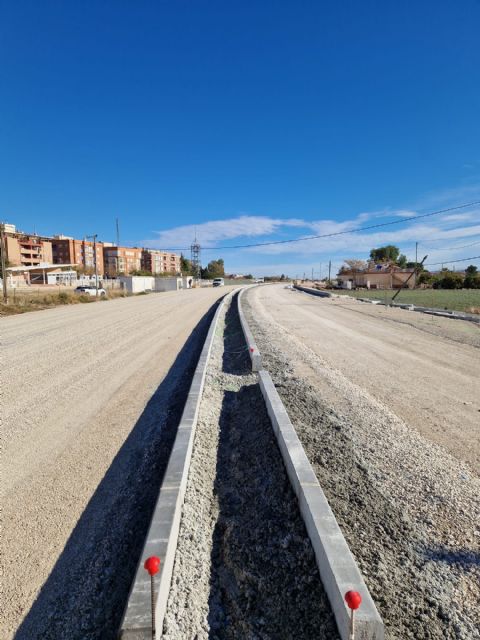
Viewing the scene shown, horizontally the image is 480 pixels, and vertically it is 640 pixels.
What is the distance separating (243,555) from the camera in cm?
250

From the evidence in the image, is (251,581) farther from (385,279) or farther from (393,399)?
(385,279)

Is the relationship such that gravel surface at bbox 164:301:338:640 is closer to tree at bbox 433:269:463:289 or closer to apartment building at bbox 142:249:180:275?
tree at bbox 433:269:463:289

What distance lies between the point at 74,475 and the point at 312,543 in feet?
8.33

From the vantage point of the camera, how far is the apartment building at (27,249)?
309ft

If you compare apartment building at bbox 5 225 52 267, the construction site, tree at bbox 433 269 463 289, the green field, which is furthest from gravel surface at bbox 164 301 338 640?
apartment building at bbox 5 225 52 267

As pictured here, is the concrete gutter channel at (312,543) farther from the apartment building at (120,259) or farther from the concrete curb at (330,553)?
the apartment building at (120,259)

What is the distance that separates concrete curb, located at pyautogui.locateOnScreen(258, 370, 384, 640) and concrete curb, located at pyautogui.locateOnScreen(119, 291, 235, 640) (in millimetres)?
973

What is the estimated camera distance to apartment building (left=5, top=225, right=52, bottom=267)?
94.2 m

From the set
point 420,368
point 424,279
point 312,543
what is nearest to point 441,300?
point 420,368

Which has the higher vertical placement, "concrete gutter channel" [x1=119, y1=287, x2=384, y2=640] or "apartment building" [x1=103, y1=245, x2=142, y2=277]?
"apartment building" [x1=103, y1=245, x2=142, y2=277]

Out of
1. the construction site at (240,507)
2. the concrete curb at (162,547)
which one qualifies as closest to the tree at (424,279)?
the construction site at (240,507)

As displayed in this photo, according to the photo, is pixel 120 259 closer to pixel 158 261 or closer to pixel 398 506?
pixel 158 261

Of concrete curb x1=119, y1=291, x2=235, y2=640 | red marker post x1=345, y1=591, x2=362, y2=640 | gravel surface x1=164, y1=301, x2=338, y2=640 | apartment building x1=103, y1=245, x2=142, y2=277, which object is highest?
apartment building x1=103, y1=245, x2=142, y2=277

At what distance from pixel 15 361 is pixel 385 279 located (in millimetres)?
79995
